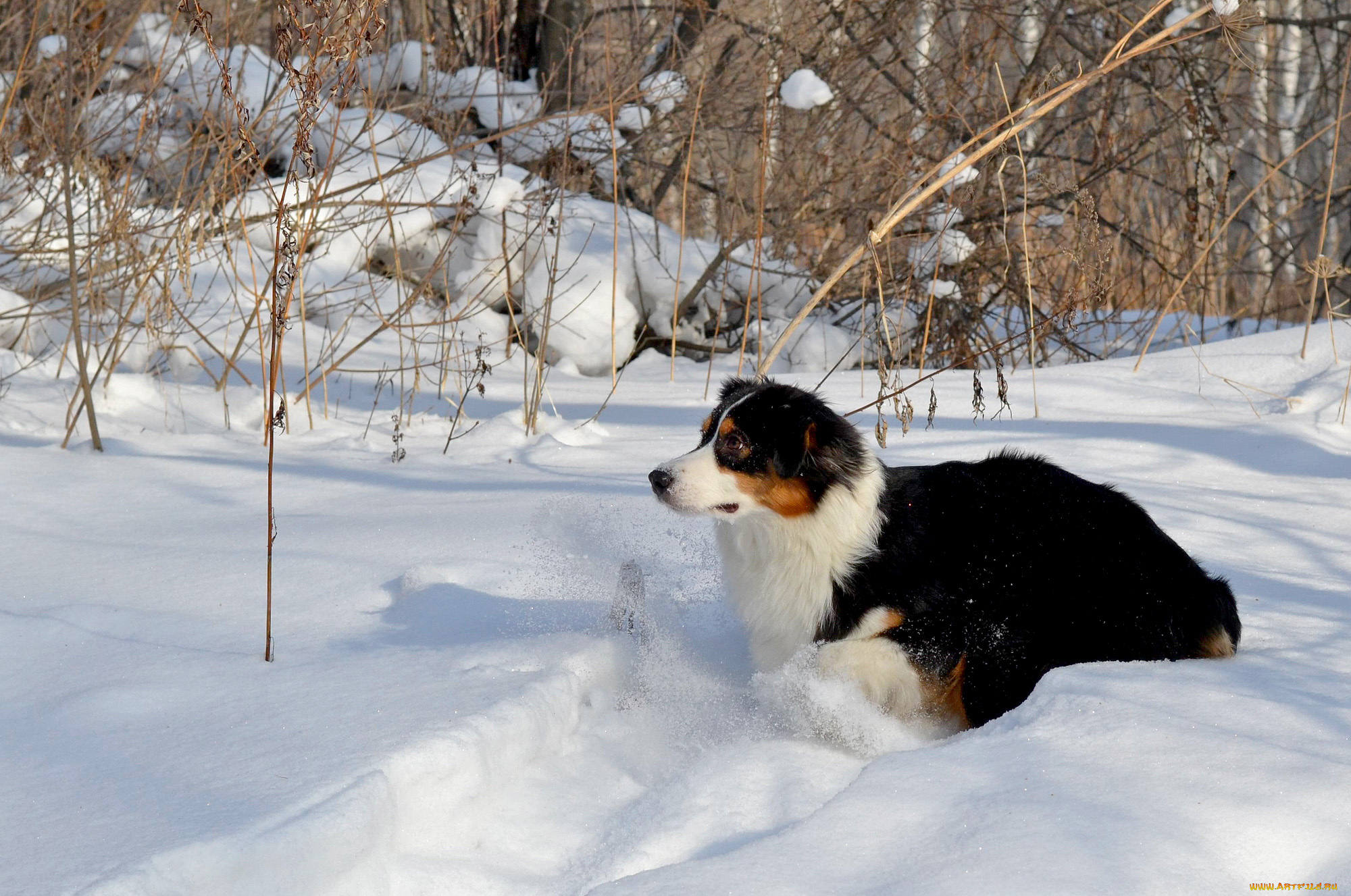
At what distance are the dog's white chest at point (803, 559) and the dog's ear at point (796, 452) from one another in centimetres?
12

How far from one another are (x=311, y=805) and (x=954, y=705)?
1.64 metres

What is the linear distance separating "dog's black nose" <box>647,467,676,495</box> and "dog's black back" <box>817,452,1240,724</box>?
0.56 metres

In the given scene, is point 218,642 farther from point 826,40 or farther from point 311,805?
point 826,40

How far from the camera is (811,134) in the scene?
7.89 m

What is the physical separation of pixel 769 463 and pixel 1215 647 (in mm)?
1265

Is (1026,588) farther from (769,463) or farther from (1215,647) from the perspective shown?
(769,463)

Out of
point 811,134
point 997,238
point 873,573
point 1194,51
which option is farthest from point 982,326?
point 873,573

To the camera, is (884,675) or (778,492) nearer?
(884,675)

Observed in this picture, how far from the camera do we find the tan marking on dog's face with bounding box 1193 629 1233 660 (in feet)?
9.54

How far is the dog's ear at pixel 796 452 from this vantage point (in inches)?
119

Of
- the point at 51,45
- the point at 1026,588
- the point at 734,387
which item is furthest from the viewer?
the point at 51,45

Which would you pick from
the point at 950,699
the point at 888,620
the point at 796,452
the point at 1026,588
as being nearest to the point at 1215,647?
the point at 1026,588

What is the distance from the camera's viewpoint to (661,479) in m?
2.96

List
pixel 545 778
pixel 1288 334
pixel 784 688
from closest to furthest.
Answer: pixel 545 778 → pixel 784 688 → pixel 1288 334
